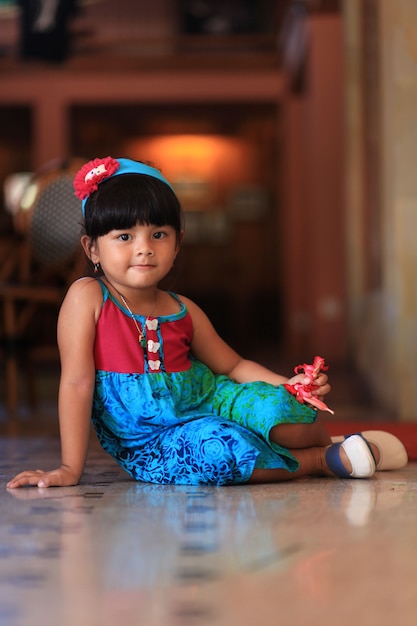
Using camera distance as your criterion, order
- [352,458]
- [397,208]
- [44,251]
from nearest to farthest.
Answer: [352,458] → [397,208] → [44,251]

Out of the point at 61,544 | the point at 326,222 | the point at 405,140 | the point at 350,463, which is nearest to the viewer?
the point at 61,544

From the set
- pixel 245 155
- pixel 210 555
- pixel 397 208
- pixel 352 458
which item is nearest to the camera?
pixel 210 555

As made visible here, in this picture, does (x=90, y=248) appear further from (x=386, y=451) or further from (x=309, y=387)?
(x=386, y=451)

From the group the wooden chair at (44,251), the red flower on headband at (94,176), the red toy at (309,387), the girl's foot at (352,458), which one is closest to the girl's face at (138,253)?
the red flower on headband at (94,176)

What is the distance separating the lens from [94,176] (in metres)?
2.02

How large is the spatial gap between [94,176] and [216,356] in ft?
1.65

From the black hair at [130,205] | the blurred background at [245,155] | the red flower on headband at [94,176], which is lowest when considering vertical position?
the blurred background at [245,155]

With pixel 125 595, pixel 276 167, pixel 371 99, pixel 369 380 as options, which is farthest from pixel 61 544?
pixel 276 167

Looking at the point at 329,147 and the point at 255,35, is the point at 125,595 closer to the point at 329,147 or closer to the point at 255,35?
the point at 329,147

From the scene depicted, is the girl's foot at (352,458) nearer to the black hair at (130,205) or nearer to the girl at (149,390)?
the girl at (149,390)

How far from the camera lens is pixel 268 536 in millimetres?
1392

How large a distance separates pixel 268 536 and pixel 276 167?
32.8 ft

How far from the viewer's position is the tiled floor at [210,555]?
40.9 inches

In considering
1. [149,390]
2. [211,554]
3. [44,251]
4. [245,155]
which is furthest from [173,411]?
[245,155]
